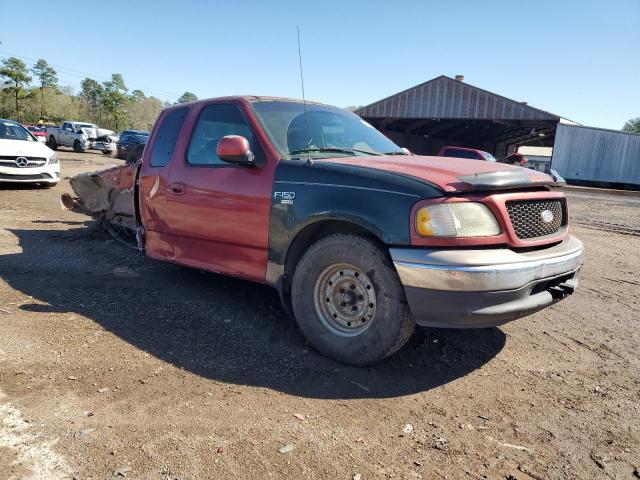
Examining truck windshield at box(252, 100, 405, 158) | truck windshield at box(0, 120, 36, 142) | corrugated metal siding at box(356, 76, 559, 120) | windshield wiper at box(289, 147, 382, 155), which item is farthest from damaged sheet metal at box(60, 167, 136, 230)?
corrugated metal siding at box(356, 76, 559, 120)

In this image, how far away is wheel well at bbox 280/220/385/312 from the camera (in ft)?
10.8

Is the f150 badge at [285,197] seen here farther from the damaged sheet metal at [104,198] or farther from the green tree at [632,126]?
the green tree at [632,126]

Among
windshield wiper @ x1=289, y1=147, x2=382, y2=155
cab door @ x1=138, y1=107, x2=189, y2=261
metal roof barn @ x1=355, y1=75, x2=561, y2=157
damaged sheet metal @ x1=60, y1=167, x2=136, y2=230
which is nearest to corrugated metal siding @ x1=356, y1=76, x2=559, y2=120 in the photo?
metal roof barn @ x1=355, y1=75, x2=561, y2=157

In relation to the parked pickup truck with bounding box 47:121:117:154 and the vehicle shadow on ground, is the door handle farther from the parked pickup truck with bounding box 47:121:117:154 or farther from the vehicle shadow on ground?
the parked pickup truck with bounding box 47:121:117:154

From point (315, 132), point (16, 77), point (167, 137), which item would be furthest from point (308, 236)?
point (16, 77)

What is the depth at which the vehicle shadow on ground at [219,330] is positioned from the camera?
3.11 metres

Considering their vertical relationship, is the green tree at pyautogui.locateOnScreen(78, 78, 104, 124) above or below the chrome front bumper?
above

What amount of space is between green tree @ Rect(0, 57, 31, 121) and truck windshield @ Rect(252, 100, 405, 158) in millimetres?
67279

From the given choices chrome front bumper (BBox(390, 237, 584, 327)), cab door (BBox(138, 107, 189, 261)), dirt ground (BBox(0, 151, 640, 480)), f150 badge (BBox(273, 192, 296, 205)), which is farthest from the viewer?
cab door (BBox(138, 107, 189, 261))

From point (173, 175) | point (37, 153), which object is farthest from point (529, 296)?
point (37, 153)

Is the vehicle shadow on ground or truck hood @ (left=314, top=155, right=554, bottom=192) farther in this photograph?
the vehicle shadow on ground

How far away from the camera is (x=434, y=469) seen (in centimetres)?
225

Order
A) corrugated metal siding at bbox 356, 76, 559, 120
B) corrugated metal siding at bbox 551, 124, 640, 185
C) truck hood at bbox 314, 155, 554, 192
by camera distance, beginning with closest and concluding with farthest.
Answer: truck hood at bbox 314, 155, 554, 192 < corrugated metal siding at bbox 356, 76, 559, 120 < corrugated metal siding at bbox 551, 124, 640, 185

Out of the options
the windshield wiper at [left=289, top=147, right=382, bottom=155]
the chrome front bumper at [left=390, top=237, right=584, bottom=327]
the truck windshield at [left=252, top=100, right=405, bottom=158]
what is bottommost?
the chrome front bumper at [left=390, top=237, right=584, bottom=327]
